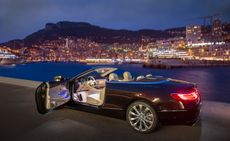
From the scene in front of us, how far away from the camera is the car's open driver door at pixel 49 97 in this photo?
595cm

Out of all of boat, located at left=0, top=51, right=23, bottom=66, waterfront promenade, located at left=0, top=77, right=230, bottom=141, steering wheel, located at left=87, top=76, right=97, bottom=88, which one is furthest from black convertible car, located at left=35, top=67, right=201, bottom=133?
boat, located at left=0, top=51, right=23, bottom=66

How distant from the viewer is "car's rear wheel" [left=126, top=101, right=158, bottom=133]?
4829 mm

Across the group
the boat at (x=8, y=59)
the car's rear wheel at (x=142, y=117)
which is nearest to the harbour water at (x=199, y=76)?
the car's rear wheel at (x=142, y=117)

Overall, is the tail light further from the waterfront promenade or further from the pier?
the pier

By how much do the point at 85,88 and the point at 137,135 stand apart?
2276 millimetres

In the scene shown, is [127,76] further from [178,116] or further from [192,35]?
[192,35]

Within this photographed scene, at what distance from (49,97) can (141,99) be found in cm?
231

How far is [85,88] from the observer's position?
21.7 ft

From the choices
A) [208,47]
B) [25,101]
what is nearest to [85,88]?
[25,101]

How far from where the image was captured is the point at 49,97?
5996 mm

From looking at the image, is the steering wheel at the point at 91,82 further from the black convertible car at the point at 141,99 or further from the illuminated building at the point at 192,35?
the illuminated building at the point at 192,35

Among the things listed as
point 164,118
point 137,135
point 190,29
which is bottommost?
point 137,135

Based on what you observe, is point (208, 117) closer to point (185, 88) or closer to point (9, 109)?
point (185, 88)

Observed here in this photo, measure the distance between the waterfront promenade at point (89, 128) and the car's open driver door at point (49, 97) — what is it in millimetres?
299
